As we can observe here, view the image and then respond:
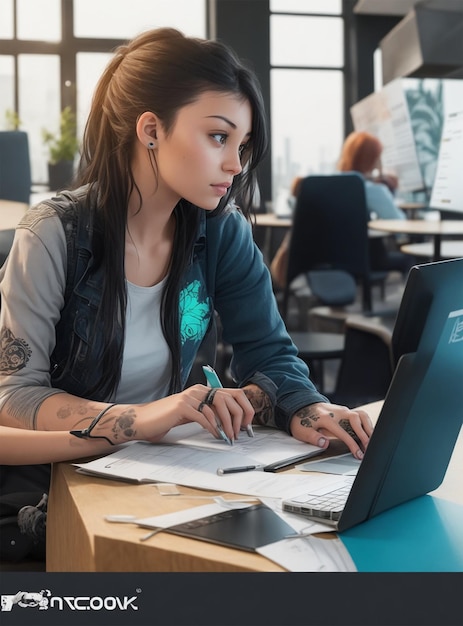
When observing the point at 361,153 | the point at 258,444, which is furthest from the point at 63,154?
the point at 258,444

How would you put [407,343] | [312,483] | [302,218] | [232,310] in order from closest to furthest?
[407,343] → [312,483] → [232,310] → [302,218]

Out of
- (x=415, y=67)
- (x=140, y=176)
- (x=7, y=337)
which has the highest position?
(x=415, y=67)

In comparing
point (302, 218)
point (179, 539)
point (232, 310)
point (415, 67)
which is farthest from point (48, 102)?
point (179, 539)

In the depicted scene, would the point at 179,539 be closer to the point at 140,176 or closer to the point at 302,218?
the point at 140,176

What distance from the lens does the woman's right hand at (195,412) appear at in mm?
962

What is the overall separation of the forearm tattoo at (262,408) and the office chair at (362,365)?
1.82 meters

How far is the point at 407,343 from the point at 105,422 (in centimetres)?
41

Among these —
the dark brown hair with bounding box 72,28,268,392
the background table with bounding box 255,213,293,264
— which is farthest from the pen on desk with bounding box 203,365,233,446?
the background table with bounding box 255,213,293,264

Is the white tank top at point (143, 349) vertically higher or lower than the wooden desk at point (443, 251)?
lower

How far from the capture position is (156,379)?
1.32m

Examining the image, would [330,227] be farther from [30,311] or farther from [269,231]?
[30,311]

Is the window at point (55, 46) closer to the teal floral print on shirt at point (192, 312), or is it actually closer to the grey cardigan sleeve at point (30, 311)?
the teal floral print on shirt at point (192, 312)

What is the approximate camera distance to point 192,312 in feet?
4.41
